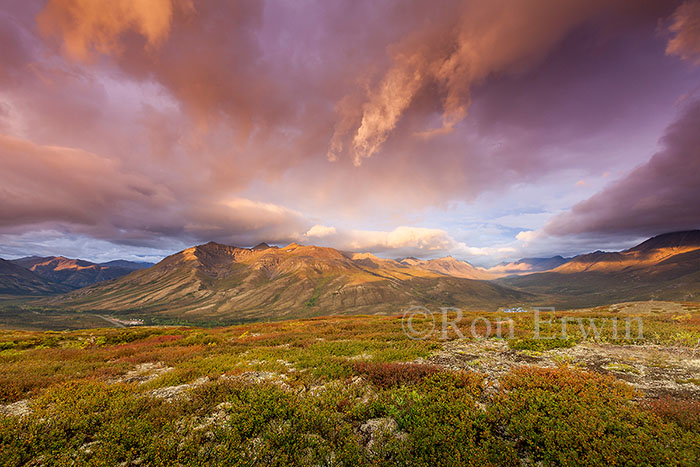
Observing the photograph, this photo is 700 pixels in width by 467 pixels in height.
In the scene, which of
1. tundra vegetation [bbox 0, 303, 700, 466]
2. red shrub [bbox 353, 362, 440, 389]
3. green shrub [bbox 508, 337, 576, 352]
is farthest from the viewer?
green shrub [bbox 508, 337, 576, 352]

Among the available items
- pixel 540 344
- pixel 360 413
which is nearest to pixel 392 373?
pixel 360 413

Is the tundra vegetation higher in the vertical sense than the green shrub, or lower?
higher

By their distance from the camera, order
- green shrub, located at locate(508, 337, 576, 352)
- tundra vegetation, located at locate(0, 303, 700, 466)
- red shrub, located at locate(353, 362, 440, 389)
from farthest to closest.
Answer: green shrub, located at locate(508, 337, 576, 352), red shrub, located at locate(353, 362, 440, 389), tundra vegetation, located at locate(0, 303, 700, 466)

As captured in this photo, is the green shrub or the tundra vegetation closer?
the tundra vegetation

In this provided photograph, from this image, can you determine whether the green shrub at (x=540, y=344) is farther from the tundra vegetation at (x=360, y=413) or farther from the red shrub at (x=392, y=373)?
the red shrub at (x=392, y=373)

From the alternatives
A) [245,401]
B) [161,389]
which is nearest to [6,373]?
[161,389]

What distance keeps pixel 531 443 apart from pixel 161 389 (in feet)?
39.3

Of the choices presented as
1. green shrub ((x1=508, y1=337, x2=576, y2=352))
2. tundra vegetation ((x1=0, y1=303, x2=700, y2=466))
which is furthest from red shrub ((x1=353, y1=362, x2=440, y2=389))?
green shrub ((x1=508, y1=337, x2=576, y2=352))

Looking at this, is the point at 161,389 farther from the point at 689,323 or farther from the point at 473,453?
Result: the point at 689,323

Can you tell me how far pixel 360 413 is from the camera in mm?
7512

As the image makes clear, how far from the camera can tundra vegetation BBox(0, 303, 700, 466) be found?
5.73 metres

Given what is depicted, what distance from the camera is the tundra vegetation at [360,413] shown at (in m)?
5.73

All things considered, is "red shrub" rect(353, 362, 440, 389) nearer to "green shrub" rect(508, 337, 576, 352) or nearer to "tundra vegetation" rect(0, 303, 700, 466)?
"tundra vegetation" rect(0, 303, 700, 466)

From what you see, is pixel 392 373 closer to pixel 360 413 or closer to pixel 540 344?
pixel 360 413
